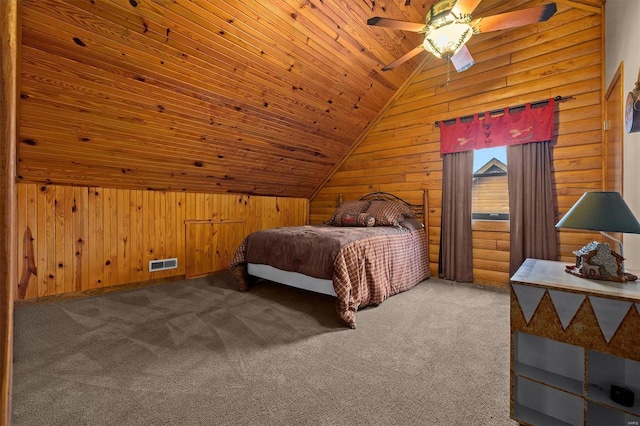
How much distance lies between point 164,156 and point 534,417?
11.6 feet

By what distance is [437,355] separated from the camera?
182cm

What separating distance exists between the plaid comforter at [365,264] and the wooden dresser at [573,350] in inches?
47.3

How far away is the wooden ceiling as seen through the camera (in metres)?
2.03

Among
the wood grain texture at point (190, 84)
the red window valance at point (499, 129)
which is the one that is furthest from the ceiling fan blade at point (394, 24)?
the red window valance at point (499, 129)

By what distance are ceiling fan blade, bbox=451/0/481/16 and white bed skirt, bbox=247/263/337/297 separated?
2218 millimetres

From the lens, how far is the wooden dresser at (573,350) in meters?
1.03

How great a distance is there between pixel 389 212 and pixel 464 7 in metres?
2.18

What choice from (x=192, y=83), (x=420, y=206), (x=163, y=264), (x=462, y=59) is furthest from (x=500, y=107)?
(x=163, y=264)

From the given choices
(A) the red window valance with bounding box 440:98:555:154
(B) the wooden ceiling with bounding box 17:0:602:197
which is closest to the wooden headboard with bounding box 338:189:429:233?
(A) the red window valance with bounding box 440:98:555:154

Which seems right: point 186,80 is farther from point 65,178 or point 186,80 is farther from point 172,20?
point 65,178

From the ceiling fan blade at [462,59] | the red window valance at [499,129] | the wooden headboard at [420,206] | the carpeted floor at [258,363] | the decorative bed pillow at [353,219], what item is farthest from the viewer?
the wooden headboard at [420,206]

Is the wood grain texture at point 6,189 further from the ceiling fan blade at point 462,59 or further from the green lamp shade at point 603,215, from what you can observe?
the ceiling fan blade at point 462,59

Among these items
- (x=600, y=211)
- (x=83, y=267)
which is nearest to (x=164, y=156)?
(x=83, y=267)

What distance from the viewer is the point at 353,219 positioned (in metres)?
3.71
